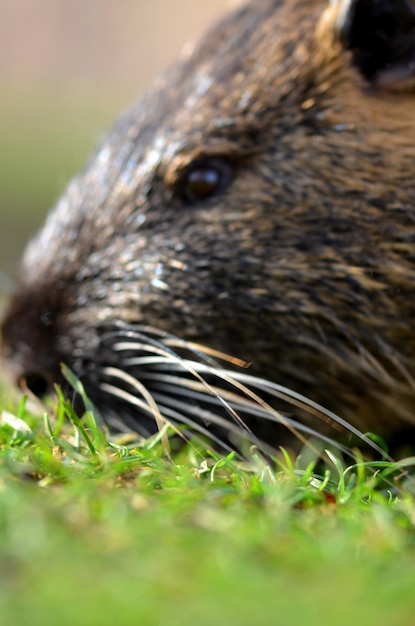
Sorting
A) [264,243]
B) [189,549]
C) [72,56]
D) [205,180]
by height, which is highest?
[72,56]

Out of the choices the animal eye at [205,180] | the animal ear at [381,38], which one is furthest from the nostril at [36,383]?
the animal ear at [381,38]

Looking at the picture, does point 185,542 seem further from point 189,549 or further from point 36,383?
point 36,383

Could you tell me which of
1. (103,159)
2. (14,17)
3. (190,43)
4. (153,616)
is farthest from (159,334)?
(14,17)

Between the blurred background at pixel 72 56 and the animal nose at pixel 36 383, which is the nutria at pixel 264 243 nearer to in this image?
the animal nose at pixel 36 383

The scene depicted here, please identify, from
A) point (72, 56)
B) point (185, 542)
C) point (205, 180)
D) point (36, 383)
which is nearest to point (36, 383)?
point (36, 383)

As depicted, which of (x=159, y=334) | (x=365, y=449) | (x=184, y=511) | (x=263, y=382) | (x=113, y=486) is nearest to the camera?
(x=184, y=511)

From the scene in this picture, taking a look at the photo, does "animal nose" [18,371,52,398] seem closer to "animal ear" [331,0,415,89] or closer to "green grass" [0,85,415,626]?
"green grass" [0,85,415,626]

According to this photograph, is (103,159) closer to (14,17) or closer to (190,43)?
(190,43)
